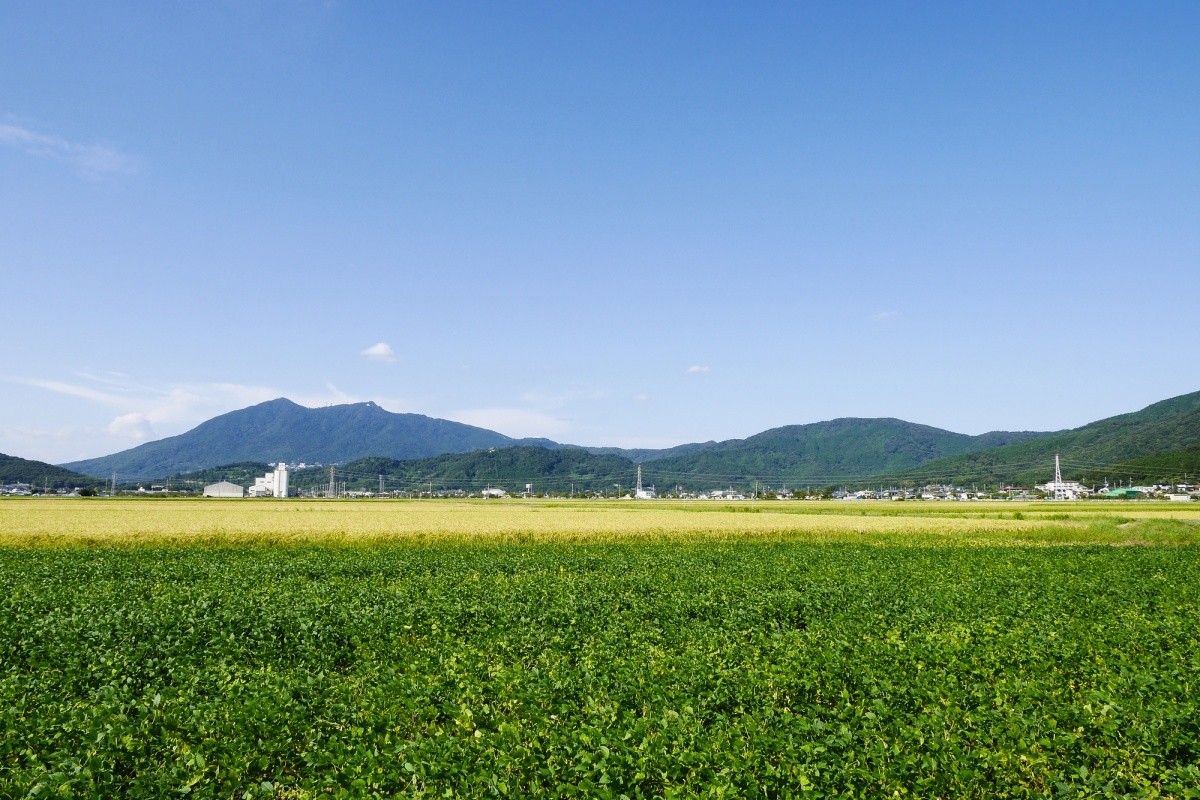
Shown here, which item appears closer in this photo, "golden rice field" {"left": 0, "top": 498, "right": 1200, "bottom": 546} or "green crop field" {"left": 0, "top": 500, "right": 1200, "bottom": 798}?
"green crop field" {"left": 0, "top": 500, "right": 1200, "bottom": 798}

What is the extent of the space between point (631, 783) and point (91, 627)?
14347 millimetres

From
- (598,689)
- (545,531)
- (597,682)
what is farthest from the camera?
(545,531)

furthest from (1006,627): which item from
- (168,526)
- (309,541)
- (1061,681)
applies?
(168,526)

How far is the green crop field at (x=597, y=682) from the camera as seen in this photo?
812cm

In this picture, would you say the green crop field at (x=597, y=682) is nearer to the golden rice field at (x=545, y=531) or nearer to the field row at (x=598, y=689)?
the field row at (x=598, y=689)

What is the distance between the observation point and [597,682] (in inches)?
453

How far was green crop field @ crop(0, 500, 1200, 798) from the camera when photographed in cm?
812

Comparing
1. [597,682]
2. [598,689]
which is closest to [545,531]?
[597,682]

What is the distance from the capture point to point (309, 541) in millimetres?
43094

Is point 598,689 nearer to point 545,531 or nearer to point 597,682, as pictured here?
point 597,682

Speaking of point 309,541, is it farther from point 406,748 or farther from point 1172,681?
point 1172,681

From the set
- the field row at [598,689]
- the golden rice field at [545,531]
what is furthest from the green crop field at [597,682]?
the golden rice field at [545,531]

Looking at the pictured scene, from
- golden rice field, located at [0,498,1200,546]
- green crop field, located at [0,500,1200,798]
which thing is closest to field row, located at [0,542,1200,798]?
green crop field, located at [0,500,1200,798]

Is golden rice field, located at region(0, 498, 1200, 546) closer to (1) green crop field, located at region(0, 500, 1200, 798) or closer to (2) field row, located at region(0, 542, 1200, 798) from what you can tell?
(1) green crop field, located at region(0, 500, 1200, 798)
